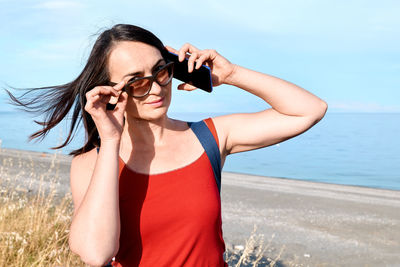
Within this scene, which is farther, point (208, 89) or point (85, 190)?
point (208, 89)

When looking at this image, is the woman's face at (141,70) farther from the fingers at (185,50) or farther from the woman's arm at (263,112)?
the woman's arm at (263,112)

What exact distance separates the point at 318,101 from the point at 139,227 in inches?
49.0

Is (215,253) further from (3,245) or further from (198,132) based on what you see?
(3,245)

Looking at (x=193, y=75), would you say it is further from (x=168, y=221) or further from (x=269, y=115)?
(x=168, y=221)

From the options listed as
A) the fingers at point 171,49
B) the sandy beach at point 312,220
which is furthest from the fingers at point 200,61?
the sandy beach at point 312,220

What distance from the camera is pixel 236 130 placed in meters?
2.70

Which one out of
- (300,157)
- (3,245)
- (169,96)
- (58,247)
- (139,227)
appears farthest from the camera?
(300,157)

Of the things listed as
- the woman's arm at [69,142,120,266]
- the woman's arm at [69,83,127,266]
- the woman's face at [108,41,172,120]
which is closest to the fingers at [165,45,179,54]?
the woman's face at [108,41,172,120]

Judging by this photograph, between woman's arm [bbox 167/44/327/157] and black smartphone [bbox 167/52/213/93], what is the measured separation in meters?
0.05

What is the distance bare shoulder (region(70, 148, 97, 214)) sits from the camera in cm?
249

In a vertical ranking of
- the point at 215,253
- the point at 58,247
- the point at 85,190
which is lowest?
the point at 58,247

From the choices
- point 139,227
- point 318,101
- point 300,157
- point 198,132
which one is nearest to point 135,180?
point 139,227

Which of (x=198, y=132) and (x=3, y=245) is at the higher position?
(x=198, y=132)

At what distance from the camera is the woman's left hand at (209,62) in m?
2.60
